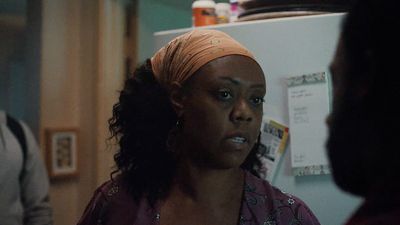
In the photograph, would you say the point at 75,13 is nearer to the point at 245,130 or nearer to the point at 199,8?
the point at 199,8

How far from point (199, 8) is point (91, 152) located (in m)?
0.82

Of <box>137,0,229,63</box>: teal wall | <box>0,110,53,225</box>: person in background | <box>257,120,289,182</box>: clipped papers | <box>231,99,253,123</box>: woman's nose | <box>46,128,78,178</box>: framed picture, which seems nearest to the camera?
<box>231,99,253,123</box>: woman's nose

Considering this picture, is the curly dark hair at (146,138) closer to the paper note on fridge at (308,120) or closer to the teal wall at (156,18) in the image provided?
the paper note on fridge at (308,120)

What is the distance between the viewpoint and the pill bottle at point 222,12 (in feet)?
5.22

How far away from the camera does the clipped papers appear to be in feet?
4.25

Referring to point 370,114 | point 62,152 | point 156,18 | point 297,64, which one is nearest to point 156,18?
point 156,18

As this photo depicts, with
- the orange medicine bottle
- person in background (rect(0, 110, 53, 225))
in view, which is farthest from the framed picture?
the orange medicine bottle

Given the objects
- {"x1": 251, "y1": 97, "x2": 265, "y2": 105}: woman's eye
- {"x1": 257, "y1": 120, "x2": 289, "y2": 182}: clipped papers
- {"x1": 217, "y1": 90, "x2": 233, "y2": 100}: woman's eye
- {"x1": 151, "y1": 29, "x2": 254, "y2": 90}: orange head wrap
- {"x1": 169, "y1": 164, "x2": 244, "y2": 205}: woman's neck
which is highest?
{"x1": 151, "y1": 29, "x2": 254, "y2": 90}: orange head wrap

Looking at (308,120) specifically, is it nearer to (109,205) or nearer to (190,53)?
(190,53)

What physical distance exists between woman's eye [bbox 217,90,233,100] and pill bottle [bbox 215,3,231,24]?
58cm

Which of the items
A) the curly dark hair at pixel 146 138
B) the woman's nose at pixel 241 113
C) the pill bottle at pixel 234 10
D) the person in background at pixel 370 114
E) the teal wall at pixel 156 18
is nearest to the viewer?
the person in background at pixel 370 114

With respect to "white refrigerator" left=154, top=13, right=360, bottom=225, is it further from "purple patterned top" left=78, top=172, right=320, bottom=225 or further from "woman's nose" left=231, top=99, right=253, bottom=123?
"woman's nose" left=231, top=99, right=253, bottom=123

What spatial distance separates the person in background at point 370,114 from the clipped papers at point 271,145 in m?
0.75

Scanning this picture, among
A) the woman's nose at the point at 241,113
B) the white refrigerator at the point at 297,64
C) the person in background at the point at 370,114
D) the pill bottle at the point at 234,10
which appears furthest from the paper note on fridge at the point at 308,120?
the person in background at the point at 370,114
